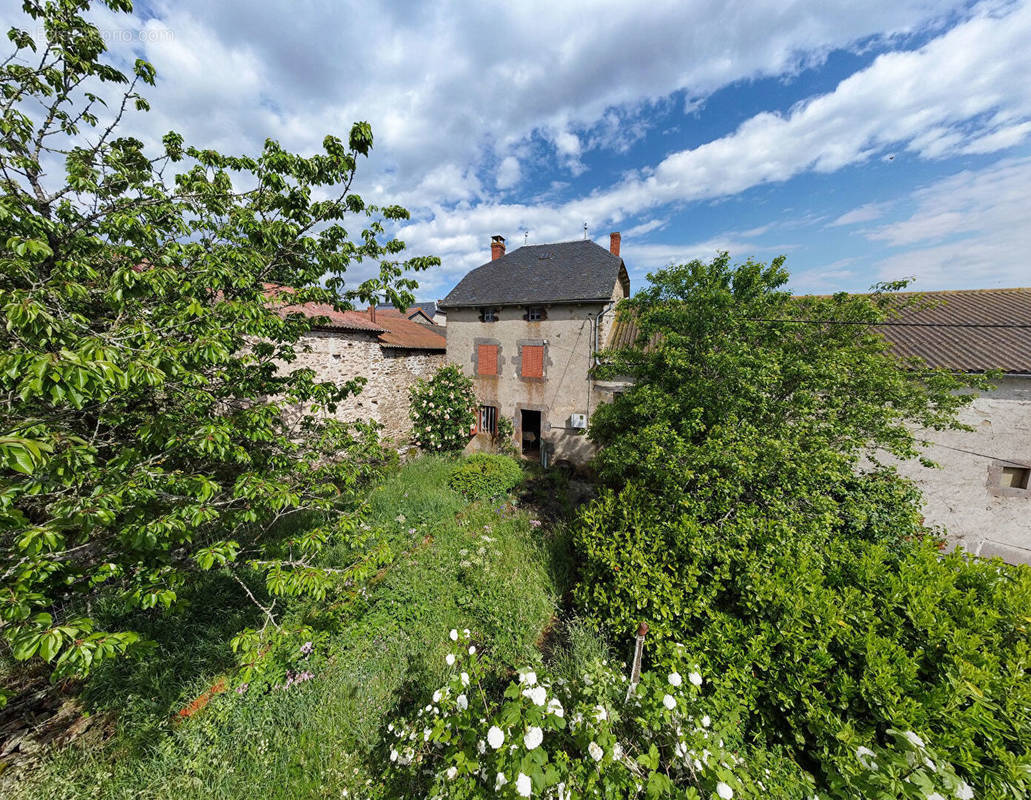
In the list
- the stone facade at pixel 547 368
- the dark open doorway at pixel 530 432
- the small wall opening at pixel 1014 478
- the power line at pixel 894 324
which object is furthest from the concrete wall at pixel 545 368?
the small wall opening at pixel 1014 478

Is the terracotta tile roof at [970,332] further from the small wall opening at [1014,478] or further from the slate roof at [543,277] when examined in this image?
the slate roof at [543,277]

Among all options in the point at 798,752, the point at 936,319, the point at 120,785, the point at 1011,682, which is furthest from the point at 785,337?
the point at 120,785

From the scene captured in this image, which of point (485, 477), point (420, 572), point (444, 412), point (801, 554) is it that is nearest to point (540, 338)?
point (444, 412)

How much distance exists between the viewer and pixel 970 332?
294 inches

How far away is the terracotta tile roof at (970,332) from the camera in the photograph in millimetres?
6613

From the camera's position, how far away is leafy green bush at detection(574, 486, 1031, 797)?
275 centimetres

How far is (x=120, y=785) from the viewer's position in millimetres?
2957

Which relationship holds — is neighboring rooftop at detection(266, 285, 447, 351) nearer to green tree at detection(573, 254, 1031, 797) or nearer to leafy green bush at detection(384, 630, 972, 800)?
leafy green bush at detection(384, 630, 972, 800)

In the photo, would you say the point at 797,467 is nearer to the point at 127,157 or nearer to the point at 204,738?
the point at 204,738

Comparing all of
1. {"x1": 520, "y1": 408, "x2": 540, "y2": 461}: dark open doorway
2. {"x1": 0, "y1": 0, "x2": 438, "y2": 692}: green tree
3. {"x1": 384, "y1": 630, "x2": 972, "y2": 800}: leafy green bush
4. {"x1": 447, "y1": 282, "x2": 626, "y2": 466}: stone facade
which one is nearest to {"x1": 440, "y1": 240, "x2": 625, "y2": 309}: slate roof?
{"x1": 447, "y1": 282, "x2": 626, "y2": 466}: stone facade

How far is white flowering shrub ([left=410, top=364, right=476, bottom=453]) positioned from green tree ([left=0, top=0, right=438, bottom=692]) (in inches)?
228

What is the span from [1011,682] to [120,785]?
25.0 feet

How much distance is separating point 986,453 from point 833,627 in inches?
284

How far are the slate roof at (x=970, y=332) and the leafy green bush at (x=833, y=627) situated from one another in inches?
179
